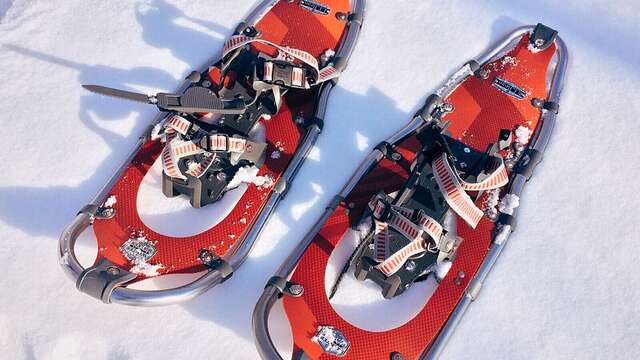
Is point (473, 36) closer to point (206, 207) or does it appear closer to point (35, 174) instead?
point (206, 207)

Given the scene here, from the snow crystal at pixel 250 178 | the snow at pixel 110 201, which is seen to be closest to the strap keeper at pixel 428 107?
the snow crystal at pixel 250 178

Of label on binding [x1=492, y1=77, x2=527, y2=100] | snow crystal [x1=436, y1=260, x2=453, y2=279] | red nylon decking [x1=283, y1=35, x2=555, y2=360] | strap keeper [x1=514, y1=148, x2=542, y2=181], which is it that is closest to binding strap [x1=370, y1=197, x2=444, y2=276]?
snow crystal [x1=436, y1=260, x2=453, y2=279]

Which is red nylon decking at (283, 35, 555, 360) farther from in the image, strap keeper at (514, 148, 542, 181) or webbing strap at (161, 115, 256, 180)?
webbing strap at (161, 115, 256, 180)

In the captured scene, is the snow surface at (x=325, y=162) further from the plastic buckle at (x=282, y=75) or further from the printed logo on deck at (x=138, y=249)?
the plastic buckle at (x=282, y=75)

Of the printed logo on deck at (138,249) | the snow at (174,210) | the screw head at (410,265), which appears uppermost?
the screw head at (410,265)

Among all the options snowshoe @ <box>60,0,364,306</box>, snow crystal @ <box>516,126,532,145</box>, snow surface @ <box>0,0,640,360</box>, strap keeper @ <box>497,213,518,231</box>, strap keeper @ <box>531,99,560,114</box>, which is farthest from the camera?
strap keeper @ <box>531,99,560,114</box>

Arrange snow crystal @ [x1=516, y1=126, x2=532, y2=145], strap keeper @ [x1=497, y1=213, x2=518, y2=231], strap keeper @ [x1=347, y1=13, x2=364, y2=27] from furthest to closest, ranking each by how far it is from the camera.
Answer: strap keeper @ [x1=347, y1=13, x2=364, y2=27] < snow crystal @ [x1=516, y1=126, x2=532, y2=145] < strap keeper @ [x1=497, y1=213, x2=518, y2=231]

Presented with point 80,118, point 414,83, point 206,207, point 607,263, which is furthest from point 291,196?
point 607,263
